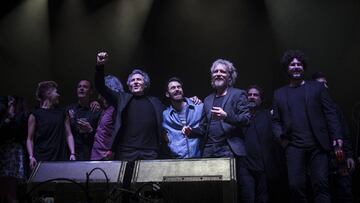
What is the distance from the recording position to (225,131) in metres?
4.10

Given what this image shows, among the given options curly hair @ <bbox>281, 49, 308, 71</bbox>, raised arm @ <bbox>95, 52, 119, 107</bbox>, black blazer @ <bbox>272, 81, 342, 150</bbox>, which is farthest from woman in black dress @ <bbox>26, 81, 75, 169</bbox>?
curly hair @ <bbox>281, 49, 308, 71</bbox>

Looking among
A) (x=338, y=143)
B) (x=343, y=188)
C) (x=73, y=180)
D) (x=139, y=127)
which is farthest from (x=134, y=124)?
→ (x=343, y=188)

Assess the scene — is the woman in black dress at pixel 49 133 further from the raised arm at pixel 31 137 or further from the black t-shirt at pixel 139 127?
the black t-shirt at pixel 139 127

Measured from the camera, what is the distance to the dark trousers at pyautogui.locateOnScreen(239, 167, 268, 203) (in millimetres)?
3980

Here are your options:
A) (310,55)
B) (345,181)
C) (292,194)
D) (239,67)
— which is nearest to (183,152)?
(292,194)

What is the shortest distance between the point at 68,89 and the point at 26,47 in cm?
102

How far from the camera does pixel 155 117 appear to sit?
14.9 feet

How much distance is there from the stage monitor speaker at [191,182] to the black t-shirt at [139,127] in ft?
3.23

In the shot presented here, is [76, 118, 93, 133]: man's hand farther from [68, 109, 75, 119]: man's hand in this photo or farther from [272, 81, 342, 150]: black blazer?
[272, 81, 342, 150]: black blazer

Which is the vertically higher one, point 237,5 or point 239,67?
point 237,5

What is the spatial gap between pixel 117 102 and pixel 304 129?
2045mm

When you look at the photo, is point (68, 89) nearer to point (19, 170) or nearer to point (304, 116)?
point (19, 170)

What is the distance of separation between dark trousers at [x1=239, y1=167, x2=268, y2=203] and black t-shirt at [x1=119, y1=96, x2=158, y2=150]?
101 centimetres

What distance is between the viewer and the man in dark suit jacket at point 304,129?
12.5ft
